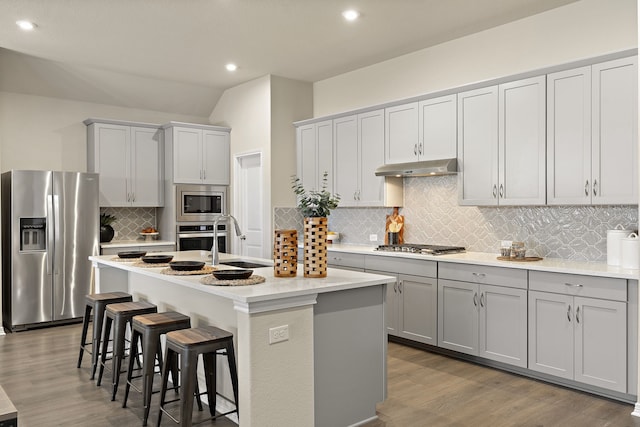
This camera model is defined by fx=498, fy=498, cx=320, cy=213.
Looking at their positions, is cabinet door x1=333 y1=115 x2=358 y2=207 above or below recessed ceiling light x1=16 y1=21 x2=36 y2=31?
below

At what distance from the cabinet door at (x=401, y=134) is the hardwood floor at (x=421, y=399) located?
81.3 inches

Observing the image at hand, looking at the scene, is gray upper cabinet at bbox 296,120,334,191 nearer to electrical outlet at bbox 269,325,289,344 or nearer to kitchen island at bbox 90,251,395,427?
kitchen island at bbox 90,251,395,427

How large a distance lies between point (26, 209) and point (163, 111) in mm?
2506

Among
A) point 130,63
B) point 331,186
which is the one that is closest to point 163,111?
point 130,63

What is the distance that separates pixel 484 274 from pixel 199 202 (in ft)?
13.9

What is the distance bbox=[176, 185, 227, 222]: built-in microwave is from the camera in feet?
22.6

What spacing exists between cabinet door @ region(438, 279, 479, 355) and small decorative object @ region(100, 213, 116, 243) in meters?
4.32

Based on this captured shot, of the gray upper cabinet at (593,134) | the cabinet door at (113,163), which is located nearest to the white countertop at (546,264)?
the gray upper cabinet at (593,134)

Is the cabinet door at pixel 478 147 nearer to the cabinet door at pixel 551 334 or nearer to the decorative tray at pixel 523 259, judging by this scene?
the decorative tray at pixel 523 259

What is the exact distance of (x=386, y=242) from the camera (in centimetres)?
571

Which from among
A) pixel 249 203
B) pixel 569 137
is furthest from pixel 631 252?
pixel 249 203

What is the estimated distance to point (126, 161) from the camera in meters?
6.83

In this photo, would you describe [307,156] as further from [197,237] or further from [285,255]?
[285,255]

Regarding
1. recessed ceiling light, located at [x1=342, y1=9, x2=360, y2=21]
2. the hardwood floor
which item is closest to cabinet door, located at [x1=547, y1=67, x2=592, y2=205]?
the hardwood floor
